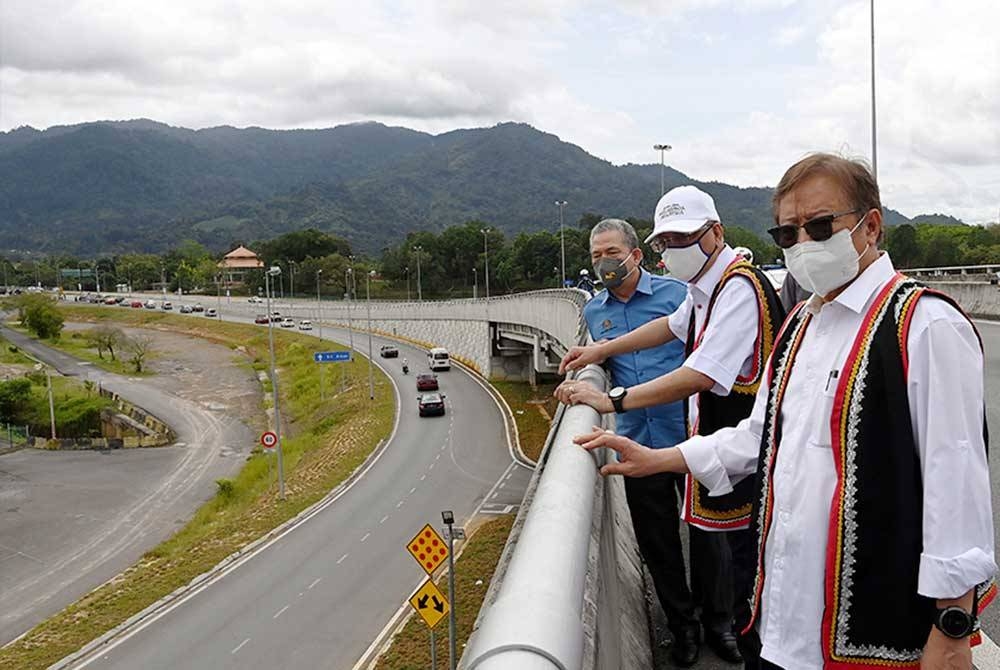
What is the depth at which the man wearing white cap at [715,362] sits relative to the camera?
288 cm

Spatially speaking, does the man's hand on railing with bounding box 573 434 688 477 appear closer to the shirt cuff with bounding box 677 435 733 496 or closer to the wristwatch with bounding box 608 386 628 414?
the shirt cuff with bounding box 677 435 733 496

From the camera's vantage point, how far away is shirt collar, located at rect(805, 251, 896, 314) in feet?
6.57

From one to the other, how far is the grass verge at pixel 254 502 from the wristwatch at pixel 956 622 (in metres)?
21.8

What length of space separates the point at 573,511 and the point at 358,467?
3322 centimetres

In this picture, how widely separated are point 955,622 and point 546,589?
0.94m

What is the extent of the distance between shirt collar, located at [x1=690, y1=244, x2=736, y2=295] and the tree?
8111 cm

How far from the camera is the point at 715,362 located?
2.86 m

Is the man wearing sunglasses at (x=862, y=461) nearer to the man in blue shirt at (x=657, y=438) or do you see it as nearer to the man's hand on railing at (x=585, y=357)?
the man in blue shirt at (x=657, y=438)

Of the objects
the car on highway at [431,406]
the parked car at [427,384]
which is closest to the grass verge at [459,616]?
the car on highway at [431,406]

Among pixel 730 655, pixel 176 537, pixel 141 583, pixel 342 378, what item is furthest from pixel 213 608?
pixel 342 378

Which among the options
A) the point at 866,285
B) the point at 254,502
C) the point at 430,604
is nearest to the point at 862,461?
the point at 866,285

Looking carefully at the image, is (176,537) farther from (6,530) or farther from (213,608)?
(213,608)

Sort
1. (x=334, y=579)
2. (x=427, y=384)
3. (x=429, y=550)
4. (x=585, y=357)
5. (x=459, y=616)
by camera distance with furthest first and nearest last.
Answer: (x=427, y=384) → (x=334, y=579) → (x=459, y=616) → (x=429, y=550) → (x=585, y=357)

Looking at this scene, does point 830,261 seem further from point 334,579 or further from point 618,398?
point 334,579
